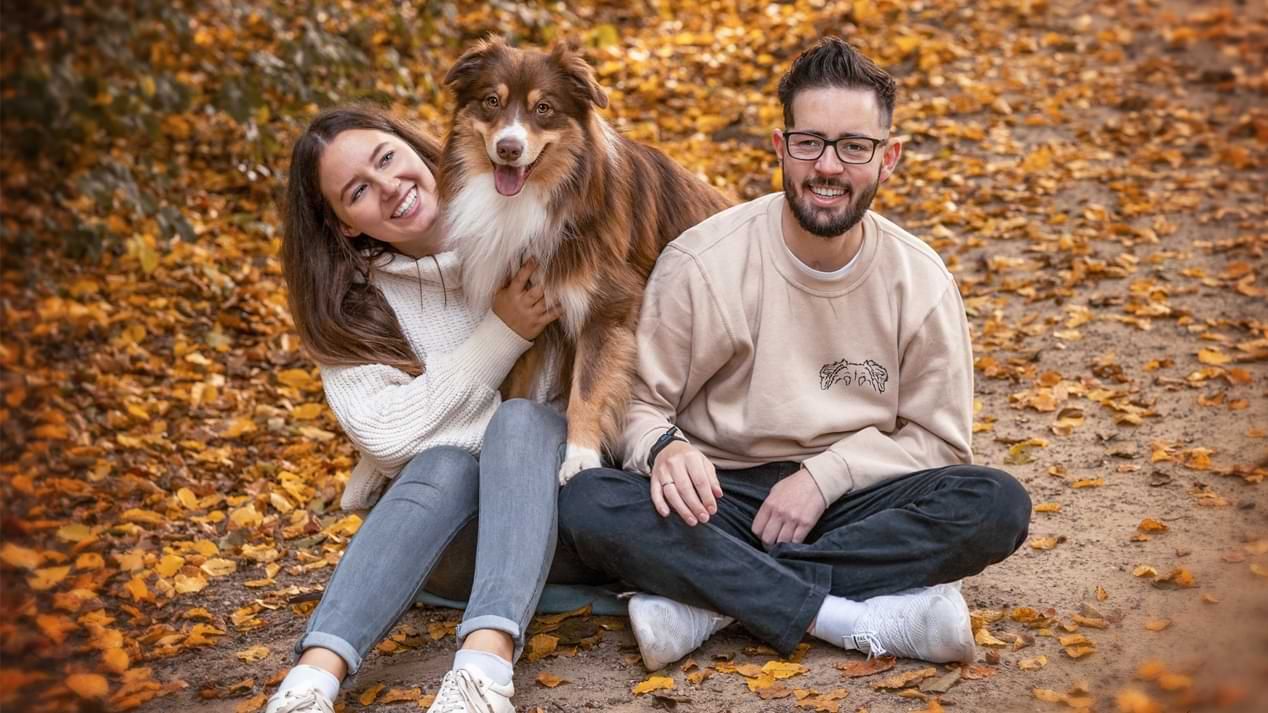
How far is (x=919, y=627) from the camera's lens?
2.98 m

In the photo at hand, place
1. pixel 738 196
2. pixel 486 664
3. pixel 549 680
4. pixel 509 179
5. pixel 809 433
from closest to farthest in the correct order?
1. pixel 486 664
2. pixel 549 680
3. pixel 809 433
4. pixel 509 179
5. pixel 738 196

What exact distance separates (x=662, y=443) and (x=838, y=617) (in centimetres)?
62

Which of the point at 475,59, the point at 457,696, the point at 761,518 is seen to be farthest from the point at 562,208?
the point at 457,696

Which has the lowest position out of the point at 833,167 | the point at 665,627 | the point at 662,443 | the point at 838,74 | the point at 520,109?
the point at 665,627

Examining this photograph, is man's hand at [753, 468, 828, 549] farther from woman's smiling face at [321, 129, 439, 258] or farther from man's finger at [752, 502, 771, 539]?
woman's smiling face at [321, 129, 439, 258]

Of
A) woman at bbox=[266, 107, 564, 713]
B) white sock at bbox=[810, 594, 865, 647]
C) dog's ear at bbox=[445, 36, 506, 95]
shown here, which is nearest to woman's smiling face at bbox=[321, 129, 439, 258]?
woman at bbox=[266, 107, 564, 713]

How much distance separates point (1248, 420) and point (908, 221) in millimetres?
2453

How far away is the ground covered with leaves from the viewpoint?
313cm

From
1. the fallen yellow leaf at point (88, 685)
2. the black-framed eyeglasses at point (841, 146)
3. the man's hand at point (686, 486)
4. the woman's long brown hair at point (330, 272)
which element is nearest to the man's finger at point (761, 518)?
the man's hand at point (686, 486)

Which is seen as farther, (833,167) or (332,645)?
(833,167)

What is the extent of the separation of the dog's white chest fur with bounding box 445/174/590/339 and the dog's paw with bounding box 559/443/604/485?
37 centimetres

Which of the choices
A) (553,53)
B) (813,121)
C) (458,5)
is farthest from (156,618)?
(458,5)

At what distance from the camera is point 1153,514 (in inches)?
149

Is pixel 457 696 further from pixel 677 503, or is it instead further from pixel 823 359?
pixel 823 359
